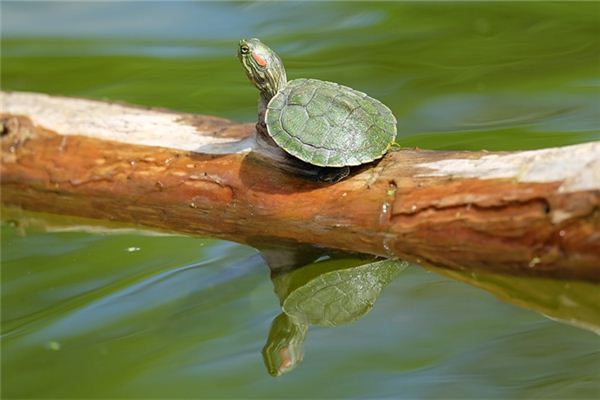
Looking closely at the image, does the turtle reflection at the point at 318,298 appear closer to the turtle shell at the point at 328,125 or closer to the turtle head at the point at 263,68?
the turtle shell at the point at 328,125

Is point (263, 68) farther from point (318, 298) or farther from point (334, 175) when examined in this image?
point (318, 298)

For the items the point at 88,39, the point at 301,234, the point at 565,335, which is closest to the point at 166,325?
the point at 301,234

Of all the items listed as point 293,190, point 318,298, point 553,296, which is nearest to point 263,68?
point 293,190

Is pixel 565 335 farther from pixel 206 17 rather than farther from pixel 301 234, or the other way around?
pixel 206 17

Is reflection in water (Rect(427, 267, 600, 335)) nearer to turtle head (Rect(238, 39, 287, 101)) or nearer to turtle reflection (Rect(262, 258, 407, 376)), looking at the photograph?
turtle reflection (Rect(262, 258, 407, 376))

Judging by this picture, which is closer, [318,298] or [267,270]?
[318,298]

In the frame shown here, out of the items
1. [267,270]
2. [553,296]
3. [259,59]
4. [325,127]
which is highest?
[259,59]

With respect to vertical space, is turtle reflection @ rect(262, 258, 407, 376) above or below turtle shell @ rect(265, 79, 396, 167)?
below

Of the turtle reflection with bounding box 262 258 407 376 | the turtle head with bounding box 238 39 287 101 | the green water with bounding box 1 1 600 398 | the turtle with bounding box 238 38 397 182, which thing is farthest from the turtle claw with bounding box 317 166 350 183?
the turtle head with bounding box 238 39 287 101
